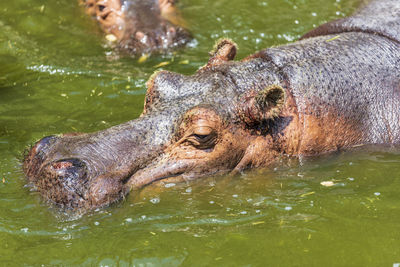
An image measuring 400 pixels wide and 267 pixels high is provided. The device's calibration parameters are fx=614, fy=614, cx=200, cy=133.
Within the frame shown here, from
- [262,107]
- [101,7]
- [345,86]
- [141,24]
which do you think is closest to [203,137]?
[262,107]

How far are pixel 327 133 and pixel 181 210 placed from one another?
5.75 ft

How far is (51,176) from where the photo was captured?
509 centimetres

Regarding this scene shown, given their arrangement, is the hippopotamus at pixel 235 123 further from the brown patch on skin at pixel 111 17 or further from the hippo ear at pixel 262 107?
the brown patch on skin at pixel 111 17

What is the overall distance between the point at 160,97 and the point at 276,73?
3.90ft

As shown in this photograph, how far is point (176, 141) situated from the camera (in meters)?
5.70

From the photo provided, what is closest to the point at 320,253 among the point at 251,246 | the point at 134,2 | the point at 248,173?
the point at 251,246

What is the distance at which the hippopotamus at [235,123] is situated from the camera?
209 inches

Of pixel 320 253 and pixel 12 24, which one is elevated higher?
pixel 12 24

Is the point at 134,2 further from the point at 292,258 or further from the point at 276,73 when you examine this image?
the point at 292,258

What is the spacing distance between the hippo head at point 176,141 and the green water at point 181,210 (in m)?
0.16

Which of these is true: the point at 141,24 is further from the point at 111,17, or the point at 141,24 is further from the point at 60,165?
the point at 60,165

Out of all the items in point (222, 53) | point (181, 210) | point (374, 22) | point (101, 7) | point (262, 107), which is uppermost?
point (101, 7)

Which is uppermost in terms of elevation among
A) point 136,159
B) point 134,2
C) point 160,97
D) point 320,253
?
point 134,2

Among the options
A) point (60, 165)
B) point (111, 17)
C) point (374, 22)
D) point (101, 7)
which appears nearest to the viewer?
point (60, 165)
